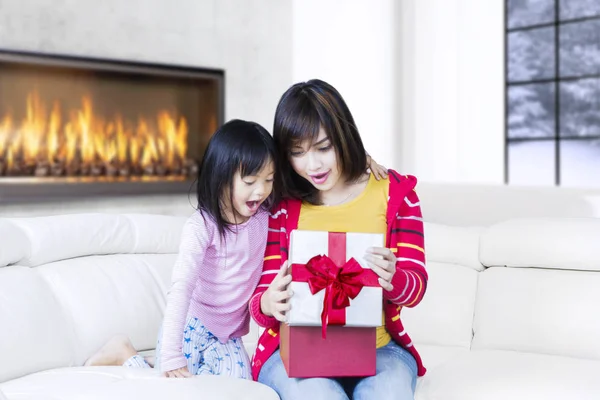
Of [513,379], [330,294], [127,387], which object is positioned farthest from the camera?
[513,379]

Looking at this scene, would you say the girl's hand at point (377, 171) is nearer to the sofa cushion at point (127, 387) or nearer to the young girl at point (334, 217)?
the young girl at point (334, 217)

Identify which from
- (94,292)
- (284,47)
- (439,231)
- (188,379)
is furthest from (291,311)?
(284,47)

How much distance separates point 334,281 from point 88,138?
2.62m

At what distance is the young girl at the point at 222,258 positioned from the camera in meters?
1.48

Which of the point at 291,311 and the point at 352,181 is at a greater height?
the point at 352,181

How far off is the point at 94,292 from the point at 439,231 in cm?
103

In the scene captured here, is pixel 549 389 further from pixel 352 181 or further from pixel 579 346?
pixel 352 181

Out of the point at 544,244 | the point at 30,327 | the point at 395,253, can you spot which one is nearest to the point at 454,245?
the point at 544,244

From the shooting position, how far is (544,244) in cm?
203

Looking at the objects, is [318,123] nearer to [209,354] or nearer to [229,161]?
[229,161]

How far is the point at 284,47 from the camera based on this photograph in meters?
4.36

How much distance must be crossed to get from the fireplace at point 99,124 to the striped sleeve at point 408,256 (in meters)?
2.26

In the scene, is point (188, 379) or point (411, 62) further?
point (411, 62)

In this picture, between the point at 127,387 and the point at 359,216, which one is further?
the point at 359,216
